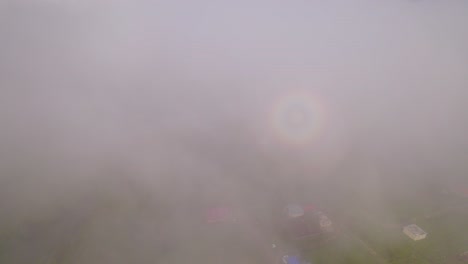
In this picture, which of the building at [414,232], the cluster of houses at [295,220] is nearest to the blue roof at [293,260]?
the cluster of houses at [295,220]

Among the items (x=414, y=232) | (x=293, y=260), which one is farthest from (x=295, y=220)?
(x=414, y=232)

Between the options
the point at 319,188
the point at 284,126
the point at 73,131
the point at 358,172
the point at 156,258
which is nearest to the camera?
the point at 156,258

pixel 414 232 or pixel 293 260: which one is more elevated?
pixel 414 232

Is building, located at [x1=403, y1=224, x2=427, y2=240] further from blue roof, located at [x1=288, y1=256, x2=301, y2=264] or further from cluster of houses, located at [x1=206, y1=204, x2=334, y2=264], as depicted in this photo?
blue roof, located at [x1=288, y1=256, x2=301, y2=264]

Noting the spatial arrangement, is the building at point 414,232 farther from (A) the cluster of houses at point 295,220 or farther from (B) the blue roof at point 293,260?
(B) the blue roof at point 293,260

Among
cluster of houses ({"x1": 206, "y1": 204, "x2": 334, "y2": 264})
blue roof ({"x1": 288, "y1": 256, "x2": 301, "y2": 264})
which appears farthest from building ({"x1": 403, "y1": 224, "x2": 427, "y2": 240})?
blue roof ({"x1": 288, "y1": 256, "x2": 301, "y2": 264})

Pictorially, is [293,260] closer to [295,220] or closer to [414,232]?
[295,220]

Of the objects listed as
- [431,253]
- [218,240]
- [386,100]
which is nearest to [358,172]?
[431,253]

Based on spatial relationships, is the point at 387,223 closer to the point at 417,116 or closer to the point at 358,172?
the point at 358,172
